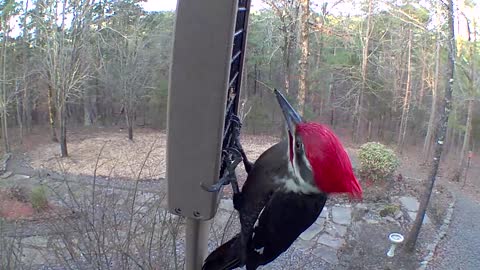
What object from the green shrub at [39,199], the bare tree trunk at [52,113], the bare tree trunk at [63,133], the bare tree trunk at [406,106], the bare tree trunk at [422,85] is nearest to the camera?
the green shrub at [39,199]

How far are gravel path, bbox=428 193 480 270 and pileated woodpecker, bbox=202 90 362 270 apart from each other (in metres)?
5.01

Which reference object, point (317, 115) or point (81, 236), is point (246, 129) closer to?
point (317, 115)

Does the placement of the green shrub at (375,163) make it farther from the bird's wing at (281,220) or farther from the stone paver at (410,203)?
the bird's wing at (281,220)

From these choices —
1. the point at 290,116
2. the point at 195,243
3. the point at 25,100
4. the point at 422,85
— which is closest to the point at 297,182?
the point at 290,116

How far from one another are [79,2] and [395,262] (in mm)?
7691

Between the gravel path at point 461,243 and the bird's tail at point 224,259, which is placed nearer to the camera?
the bird's tail at point 224,259

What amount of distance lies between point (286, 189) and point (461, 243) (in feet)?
20.1

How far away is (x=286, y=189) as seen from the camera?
117 cm

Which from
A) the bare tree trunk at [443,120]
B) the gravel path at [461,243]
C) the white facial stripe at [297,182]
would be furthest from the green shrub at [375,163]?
the white facial stripe at [297,182]

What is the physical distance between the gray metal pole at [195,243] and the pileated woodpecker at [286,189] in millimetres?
47

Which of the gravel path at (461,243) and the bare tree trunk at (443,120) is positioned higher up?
the bare tree trunk at (443,120)

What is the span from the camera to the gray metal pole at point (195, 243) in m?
1.10

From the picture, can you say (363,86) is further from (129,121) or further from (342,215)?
(129,121)

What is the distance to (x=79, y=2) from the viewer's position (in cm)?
882
